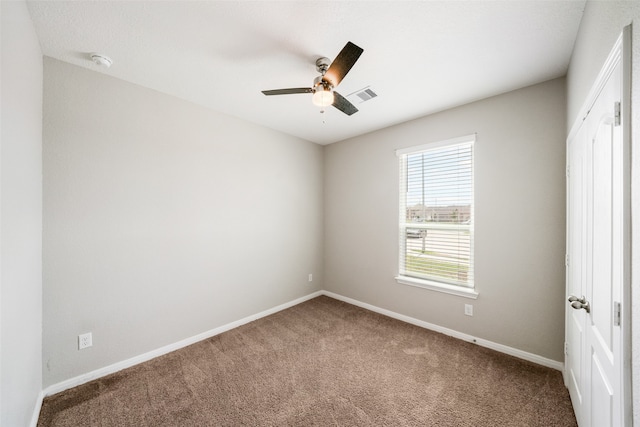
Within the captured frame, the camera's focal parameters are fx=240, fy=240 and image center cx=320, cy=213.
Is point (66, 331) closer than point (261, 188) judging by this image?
Yes

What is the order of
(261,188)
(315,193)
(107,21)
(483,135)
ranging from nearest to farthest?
(107,21) → (483,135) → (261,188) → (315,193)

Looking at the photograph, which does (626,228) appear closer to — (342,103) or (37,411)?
(342,103)

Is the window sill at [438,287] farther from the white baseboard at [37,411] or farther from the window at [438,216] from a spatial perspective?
the white baseboard at [37,411]

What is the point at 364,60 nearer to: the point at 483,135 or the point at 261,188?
the point at 483,135

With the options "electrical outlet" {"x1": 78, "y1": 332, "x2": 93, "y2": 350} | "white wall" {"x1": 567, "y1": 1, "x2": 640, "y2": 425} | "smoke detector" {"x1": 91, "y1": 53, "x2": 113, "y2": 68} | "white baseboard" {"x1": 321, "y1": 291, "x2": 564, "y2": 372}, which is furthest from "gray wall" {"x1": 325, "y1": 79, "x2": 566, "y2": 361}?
"electrical outlet" {"x1": 78, "y1": 332, "x2": 93, "y2": 350}

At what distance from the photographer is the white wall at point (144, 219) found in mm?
1975

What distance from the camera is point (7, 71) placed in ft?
4.03

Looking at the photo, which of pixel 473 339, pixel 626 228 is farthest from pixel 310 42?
pixel 473 339

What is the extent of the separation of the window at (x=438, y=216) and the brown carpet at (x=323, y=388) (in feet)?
2.43

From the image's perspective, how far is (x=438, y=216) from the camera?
304cm

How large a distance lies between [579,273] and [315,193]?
326 cm

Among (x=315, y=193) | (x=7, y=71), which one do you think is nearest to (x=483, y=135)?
(x=315, y=193)

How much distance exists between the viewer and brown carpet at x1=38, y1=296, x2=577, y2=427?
1.71 m

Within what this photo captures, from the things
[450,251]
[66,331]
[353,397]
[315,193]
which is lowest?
[353,397]
